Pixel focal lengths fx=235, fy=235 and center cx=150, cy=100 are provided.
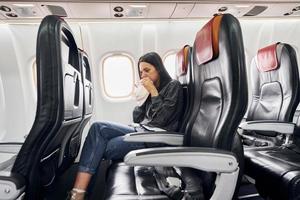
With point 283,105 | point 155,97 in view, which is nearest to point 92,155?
point 155,97

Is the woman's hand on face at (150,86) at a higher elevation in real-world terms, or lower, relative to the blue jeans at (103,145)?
higher

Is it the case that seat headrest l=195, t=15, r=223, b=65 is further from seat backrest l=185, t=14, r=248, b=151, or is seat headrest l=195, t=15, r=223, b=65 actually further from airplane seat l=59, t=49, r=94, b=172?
airplane seat l=59, t=49, r=94, b=172

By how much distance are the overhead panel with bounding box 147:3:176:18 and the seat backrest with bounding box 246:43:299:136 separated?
1.27 meters

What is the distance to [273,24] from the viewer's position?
4.13 metres

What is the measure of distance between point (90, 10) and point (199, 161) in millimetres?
2637

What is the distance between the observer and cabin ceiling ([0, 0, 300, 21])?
9.16 ft

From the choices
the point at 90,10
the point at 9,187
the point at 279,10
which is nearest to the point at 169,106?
the point at 9,187

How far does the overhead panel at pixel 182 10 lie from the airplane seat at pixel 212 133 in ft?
6.07

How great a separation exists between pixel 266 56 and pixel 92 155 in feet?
5.92

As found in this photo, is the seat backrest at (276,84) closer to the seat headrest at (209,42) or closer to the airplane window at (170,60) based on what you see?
the seat headrest at (209,42)

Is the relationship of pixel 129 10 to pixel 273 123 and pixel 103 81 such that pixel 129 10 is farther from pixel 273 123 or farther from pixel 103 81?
pixel 273 123

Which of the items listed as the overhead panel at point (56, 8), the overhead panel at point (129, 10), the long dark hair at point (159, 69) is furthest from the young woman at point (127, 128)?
the overhead panel at point (56, 8)

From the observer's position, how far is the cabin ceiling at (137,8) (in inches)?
110

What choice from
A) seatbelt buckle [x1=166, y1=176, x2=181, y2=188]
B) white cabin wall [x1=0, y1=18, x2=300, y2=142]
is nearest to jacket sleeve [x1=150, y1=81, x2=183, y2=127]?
seatbelt buckle [x1=166, y1=176, x2=181, y2=188]
